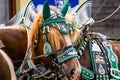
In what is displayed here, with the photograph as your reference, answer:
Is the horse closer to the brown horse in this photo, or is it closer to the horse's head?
the horse's head

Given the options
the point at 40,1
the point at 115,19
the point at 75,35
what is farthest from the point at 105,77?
the point at 115,19

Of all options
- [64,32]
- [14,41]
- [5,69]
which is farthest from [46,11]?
[5,69]

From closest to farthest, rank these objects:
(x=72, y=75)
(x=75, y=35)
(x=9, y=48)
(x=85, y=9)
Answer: (x=72, y=75) → (x=75, y=35) → (x=9, y=48) → (x=85, y=9)

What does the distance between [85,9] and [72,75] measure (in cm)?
120

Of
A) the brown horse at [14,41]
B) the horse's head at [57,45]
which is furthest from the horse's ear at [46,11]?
the brown horse at [14,41]

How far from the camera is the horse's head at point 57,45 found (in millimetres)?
3327

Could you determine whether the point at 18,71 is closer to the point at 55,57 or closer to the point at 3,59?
the point at 55,57

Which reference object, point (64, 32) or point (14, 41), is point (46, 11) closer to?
point (64, 32)

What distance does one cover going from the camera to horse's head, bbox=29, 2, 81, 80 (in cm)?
333

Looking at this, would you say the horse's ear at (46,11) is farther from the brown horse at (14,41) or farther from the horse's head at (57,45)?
the brown horse at (14,41)

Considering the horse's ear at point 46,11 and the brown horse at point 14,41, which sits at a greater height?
the horse's ear at point 46,11

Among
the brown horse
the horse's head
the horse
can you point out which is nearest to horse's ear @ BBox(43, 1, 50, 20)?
the horse's head

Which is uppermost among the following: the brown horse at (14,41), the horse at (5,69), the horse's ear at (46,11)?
the horse's ear at (46,11)

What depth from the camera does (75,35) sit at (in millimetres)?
3541
